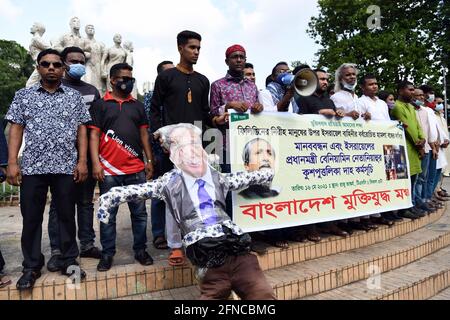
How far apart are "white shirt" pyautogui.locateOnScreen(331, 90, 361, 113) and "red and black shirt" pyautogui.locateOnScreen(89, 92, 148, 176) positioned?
2.58 meters

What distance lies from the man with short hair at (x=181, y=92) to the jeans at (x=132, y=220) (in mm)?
526

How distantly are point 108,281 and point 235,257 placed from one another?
1124mm

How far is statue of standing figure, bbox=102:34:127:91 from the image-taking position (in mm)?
10484

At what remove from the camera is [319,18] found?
23781 mm

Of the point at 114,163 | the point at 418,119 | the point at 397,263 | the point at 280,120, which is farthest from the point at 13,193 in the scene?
the point at 418,119

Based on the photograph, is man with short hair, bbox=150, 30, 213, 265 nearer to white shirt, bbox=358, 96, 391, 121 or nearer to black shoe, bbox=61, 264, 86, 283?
black shoe, bbox=61, 264, 86, 283

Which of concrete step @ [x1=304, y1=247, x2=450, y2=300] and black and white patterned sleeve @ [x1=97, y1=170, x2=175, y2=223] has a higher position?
black and white patterned sleeve @ [x1=97, y1=170, x2=175, y2=223]

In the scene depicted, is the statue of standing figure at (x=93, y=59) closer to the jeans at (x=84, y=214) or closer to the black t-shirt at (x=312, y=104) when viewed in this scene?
the jeans at (x=84, y=214)

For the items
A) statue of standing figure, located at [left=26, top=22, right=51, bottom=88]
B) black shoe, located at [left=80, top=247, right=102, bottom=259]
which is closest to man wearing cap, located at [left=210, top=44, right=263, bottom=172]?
black shoe, located at [left=80, top=247, right=102, bottom=259]

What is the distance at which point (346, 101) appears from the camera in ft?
14.5

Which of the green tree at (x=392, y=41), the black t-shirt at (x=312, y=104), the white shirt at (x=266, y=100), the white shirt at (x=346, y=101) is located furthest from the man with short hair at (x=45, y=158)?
the green tree at (x=392, y=41)

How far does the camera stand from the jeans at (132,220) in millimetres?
3049

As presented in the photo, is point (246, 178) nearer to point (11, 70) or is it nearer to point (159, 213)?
point (159, 213)

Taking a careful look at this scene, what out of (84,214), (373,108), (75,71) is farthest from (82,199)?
(373,108)
